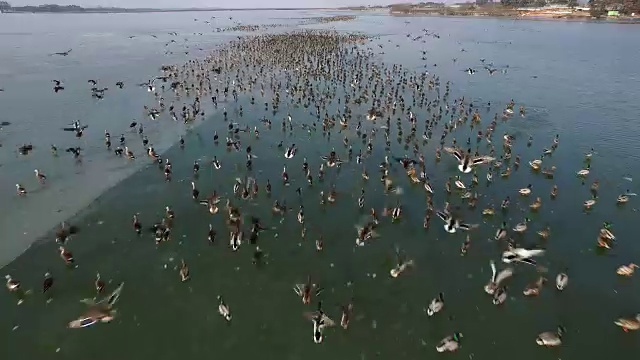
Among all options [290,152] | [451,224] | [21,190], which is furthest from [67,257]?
[451,224]

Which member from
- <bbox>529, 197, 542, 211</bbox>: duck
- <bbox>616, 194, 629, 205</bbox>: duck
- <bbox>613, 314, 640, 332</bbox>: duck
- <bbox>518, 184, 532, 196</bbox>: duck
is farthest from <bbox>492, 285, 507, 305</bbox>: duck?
<bbox>616, 194, 629, 205</bbox>: duck

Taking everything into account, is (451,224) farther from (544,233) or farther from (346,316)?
(346,316)

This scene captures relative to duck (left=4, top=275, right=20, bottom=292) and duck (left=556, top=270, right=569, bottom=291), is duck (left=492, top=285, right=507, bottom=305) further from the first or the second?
duck (left=4, top=275, right=20, bottom=292)

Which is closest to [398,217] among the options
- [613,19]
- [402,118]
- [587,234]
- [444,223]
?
[444,223]

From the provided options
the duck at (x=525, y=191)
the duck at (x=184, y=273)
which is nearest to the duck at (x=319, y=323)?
the duck at (x=184, y=273)

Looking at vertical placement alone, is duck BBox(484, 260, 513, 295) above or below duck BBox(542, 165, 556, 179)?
below

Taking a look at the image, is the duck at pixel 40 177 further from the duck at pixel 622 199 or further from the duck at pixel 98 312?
the duck at pixel 622 199
